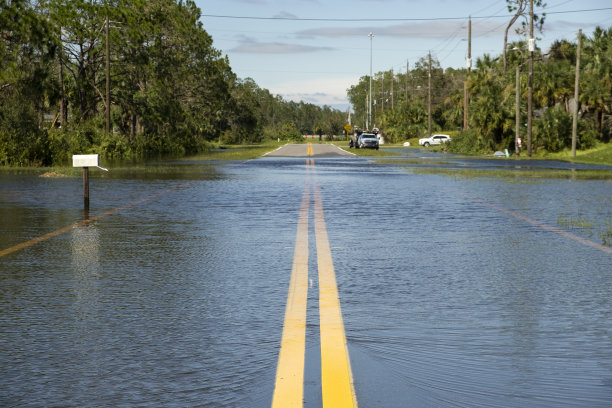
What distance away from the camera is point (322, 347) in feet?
22.0

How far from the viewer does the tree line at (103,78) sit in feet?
161

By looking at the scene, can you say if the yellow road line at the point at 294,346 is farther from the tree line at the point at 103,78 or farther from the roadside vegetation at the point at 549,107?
the roadside vegetation at the point at 549,107

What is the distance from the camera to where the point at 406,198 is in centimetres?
2192

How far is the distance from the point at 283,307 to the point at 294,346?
1.51 metres

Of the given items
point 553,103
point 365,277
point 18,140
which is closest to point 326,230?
point 365,277

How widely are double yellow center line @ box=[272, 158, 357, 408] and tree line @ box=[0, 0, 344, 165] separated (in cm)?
3407

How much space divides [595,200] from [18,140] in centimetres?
2927

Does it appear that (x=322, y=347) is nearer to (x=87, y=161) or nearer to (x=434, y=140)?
(x=87, y=161)

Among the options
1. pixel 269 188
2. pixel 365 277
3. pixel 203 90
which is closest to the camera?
pixel 365 277

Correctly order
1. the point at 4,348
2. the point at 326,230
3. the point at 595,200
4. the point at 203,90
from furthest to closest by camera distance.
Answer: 1. the point at 203,90
2. the point at 595,200
3. the point at 326,230
4. the point at 4,348

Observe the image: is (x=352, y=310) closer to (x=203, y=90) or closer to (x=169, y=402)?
(x=169, y=402)

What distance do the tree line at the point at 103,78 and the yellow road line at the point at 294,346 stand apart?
3398 cm

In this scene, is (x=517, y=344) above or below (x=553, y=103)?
below

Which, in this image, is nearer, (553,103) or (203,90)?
(553,103)
